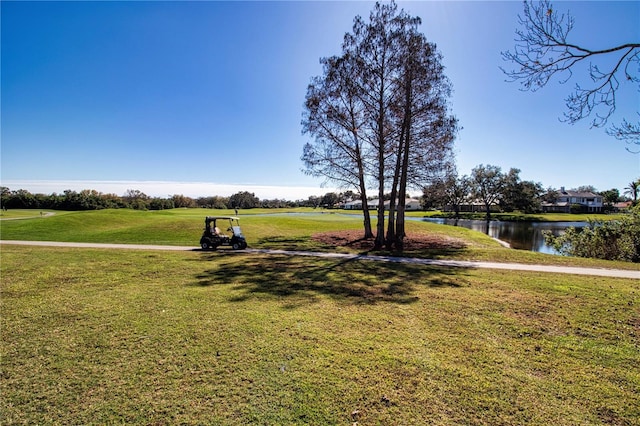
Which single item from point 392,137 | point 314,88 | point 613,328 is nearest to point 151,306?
point 613,328

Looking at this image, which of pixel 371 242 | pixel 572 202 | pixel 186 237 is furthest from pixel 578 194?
pixel 186 237

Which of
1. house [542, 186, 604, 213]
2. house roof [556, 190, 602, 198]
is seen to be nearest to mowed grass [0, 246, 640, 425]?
house [542, 186, 604, 213]

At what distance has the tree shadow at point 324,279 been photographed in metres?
7.05

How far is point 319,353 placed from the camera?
4.16m

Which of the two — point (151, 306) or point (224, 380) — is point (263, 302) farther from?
point (224, 380)

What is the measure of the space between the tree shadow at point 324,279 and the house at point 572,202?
92.8m

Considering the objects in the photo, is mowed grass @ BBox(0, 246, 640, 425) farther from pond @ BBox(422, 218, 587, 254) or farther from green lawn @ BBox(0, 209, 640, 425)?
pond @ BBox(422, 218, 587, 254)

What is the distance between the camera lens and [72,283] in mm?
7910

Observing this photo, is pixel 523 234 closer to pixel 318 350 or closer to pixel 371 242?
pixel 371 242

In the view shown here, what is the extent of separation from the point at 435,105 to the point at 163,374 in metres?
16.3

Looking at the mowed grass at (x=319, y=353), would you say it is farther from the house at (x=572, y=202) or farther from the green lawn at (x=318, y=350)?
the house at (x=572, y=202)

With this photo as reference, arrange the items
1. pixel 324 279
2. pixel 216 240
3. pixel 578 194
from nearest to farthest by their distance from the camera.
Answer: pixel 324 279 → pixel 216 240 → pixel 578 194

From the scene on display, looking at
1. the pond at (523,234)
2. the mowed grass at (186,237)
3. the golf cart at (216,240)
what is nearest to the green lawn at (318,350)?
the mowed grass at (186,237)

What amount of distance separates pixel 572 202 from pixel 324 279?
10951cm
